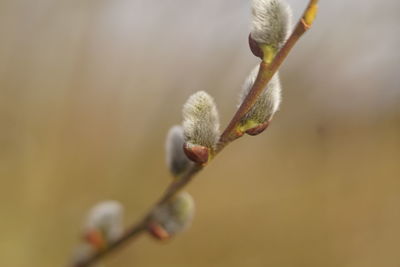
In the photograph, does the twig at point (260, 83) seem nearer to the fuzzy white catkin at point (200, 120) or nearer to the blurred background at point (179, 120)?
the fuzzy white catkin at point (200, 120)

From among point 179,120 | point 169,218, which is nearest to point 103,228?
point 169,218

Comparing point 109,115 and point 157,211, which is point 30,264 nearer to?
point 109,115

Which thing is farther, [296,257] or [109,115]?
[109,115]

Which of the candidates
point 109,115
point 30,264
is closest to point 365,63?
point 109,115

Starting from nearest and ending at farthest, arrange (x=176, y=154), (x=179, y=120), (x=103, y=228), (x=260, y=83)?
1. (x=260, y=83)
2. (x=176, y=154)
3. (x=103, y=228)
4. (x=179, y=120)

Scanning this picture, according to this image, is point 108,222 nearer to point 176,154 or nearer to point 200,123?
point 176,154

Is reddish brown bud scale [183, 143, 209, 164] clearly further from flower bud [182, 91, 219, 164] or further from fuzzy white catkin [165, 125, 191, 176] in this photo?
fuzzy white catkin [165, 125, 191, 176]
